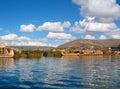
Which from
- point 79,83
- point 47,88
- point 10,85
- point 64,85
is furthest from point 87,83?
point 10,85

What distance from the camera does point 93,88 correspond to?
5150 cm

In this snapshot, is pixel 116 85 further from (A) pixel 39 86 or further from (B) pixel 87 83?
(A) pixel 39 86

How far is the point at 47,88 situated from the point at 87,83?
9284mm

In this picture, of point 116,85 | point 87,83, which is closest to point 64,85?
point 87,83

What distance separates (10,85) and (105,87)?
1766cm

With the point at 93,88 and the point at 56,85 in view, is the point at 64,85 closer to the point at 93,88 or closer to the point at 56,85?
the point at 56,85

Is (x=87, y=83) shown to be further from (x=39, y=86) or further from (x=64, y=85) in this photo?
(x=39, y=86)

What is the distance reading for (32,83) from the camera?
57656 mm

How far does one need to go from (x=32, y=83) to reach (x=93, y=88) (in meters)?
12.8

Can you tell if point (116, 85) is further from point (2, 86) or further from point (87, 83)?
point (2, 86)

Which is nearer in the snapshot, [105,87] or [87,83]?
[105,87]

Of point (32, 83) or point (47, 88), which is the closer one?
point (47, 88)

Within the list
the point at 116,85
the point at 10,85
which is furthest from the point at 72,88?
the point at 10,85

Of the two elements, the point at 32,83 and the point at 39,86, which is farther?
the point at 32,83
